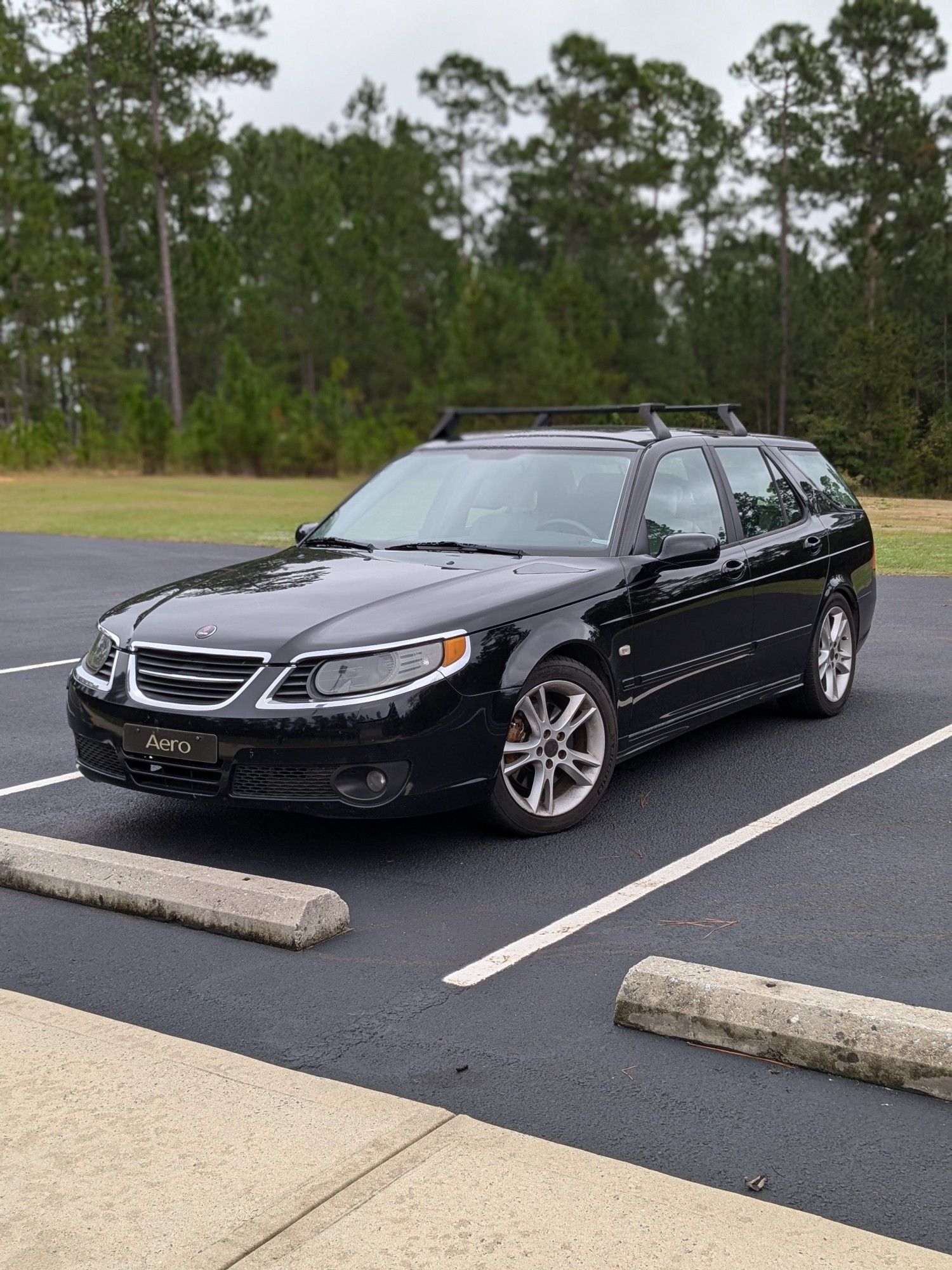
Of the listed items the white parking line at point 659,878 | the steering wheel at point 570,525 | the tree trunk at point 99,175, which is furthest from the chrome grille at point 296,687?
the tree trunk at point 99,175

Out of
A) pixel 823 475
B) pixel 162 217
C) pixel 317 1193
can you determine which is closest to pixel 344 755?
pixel 317 1193

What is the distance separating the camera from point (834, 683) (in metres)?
8.28

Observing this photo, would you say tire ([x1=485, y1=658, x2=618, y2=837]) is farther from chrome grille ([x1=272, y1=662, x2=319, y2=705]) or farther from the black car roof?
the black car roof

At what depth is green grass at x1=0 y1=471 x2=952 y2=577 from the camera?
1919 cm

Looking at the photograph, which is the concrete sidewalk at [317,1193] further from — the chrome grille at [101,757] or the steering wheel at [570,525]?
the steering wheel at [570,525]

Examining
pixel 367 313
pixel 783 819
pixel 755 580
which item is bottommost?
pixel 783 819

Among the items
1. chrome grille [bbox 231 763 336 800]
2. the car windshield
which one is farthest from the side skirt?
chrome grille [bbox 231 763 336 800]

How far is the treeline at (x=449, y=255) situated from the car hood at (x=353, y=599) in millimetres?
15788

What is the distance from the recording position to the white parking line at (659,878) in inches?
180

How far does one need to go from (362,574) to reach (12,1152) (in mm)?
3250

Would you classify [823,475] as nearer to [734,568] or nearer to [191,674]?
[734,568]

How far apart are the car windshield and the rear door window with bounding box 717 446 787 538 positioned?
851 mm

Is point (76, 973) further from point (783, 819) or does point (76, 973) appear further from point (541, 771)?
point (783, 819)

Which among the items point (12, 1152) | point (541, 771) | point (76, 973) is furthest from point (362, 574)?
point (12, 1152)
